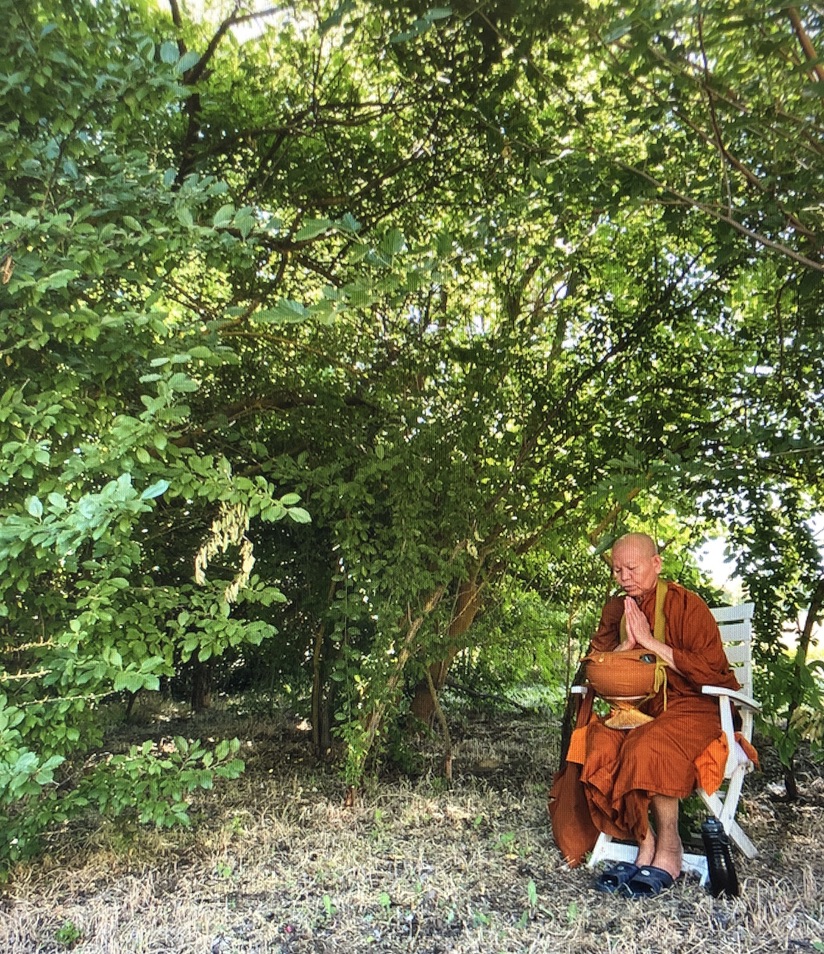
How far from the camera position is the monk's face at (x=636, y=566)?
2.99 meters

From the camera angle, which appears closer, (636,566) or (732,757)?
(732,757)

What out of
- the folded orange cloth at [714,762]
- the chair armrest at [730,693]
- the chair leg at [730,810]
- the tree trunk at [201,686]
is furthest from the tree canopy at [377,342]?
the tree trunk at [201,686]

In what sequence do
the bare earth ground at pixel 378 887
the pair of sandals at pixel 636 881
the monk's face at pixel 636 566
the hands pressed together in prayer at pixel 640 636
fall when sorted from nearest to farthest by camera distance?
the bare earth ground at pixel 378 887 < the pair of sandals at pixel 636 881 < the hands pressed together in prayer at pixel 640 636 < the monk's face at pixel 636 566

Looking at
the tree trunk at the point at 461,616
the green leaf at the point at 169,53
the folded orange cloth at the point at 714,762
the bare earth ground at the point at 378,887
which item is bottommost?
the bare earth ground at the point at 378,887

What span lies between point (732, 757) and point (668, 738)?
25 cm

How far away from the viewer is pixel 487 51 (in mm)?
2439

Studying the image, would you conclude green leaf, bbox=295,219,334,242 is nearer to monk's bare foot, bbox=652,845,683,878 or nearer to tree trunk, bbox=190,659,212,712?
monk's bare foot, bbox=652,845,683,878

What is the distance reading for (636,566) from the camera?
9.80 ft

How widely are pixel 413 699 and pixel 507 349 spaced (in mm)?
2520

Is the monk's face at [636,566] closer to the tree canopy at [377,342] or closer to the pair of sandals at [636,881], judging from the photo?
the tree canopy at [377,342]

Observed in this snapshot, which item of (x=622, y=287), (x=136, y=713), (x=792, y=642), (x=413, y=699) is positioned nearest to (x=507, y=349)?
(x=622, y=287)

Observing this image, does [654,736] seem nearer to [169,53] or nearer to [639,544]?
[639,544]

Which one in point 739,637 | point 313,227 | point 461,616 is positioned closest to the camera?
point 313,227

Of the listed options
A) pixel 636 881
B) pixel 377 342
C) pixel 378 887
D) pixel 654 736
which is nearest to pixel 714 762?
pixel 654 736
